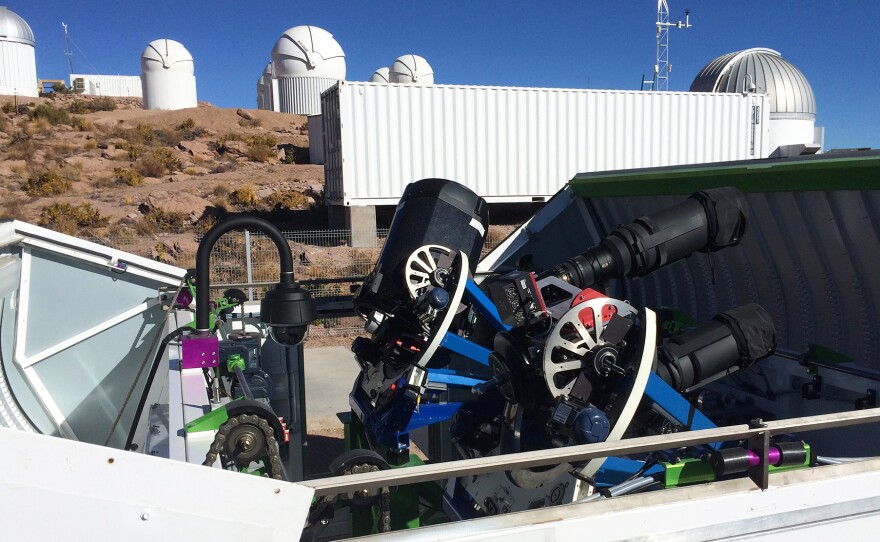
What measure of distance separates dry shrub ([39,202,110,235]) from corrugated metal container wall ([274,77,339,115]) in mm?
10752

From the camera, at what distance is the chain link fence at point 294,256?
36.4 ft

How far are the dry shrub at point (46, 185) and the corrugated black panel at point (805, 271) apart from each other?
2067 centimetres

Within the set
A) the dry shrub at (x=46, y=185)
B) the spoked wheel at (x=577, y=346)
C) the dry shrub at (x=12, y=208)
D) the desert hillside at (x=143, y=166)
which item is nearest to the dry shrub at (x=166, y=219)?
the desert hillside at (x=143, y=166)

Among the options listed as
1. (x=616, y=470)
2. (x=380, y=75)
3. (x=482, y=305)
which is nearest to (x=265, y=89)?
(x=380, y=75)

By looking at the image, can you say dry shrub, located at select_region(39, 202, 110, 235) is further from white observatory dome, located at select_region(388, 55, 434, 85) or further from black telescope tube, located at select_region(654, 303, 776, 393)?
black telescope tube, located at select_region(654, 303, 776, 393)

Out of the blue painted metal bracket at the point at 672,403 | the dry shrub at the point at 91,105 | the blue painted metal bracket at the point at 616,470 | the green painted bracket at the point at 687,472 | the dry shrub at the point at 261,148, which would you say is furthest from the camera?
the dry shrub at the point at 91,105

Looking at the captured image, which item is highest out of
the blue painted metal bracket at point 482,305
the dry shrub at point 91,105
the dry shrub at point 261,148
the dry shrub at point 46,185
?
the dry shrub at point 91,105

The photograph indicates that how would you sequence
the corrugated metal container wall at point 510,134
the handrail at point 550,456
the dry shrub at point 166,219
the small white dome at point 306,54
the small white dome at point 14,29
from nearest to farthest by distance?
the handrail at point 550,456
the corrugated metal container wall at point 510,134
the dry shrub at point 166,219
the small white dome at point 306,54
the small white dome at point 14,29

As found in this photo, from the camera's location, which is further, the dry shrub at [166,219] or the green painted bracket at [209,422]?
the dry shrub at [166,219]

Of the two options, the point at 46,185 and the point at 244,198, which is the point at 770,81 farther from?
the point at 46,185

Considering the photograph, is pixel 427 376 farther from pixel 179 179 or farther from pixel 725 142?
pixel 179 179

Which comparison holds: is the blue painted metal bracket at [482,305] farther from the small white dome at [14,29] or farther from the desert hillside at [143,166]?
the small white dome at [14,29]

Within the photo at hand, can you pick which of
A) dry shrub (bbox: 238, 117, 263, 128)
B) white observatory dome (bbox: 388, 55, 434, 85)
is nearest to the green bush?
dry shrub (bbox: 238, 117, 263, 128)

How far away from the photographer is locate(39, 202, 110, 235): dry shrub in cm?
1703
